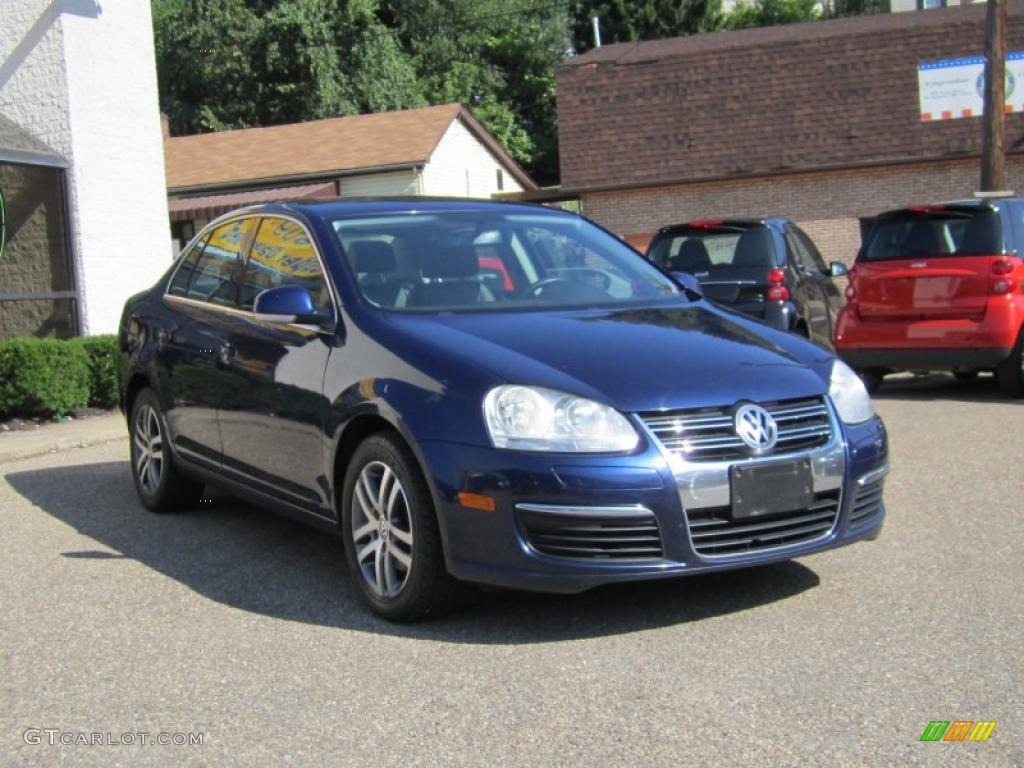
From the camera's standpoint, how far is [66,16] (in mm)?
14664

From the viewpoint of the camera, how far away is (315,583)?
573cm

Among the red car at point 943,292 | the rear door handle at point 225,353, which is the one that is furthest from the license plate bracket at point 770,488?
the red car at point 943,292

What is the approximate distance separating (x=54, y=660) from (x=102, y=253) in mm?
11253

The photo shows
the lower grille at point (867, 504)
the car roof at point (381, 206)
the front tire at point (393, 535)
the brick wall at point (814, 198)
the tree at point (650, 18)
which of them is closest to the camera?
the front tire at point (393, 535)

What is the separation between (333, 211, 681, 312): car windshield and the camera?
5609 mm

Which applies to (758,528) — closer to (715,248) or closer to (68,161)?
(715,248)

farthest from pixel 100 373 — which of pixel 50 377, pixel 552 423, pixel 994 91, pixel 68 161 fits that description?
pixel 994 91

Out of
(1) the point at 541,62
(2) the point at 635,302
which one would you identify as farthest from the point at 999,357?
(1) the point at 541,62

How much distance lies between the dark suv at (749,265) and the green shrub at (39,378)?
5618 mm

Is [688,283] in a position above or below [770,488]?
above

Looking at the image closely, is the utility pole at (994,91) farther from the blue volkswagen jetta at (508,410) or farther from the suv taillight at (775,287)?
the blue volkswagen jetta at (508,410)

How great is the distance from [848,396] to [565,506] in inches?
55.6

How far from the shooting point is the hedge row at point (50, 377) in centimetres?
1202

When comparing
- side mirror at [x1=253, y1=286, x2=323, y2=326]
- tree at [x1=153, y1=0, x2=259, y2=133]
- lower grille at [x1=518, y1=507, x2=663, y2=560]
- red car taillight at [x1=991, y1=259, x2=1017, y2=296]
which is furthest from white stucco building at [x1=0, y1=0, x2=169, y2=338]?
tree at [x1=153, y1=0, x2=259, y2=133]
